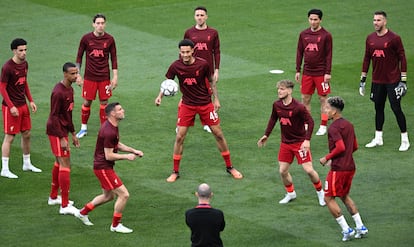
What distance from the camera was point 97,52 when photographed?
21.1m

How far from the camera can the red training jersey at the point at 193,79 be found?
60.3 ft

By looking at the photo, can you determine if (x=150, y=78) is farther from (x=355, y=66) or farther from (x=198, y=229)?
(x=198, y=229)

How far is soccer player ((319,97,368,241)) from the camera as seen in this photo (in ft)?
51.1

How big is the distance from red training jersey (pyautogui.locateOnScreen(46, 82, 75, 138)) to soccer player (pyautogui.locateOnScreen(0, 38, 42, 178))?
1884mm

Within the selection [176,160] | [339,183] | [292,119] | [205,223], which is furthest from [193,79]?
[205,223]

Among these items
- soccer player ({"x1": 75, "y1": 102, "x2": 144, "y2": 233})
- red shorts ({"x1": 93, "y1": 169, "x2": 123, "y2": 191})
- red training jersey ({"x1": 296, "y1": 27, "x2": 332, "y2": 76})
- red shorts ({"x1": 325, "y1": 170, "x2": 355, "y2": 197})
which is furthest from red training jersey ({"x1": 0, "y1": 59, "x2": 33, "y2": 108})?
red shorts ({"x1": 325, "y1": 170, "x2": 355, "y2": 197})

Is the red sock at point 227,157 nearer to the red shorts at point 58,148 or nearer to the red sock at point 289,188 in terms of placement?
the red sock at point 289,188

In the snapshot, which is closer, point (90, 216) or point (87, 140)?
point (90, 216)

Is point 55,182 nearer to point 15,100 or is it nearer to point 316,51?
point 15,100

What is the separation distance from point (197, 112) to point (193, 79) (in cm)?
68

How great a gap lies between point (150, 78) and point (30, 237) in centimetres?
1007

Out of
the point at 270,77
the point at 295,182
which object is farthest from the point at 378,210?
the point at 270,77

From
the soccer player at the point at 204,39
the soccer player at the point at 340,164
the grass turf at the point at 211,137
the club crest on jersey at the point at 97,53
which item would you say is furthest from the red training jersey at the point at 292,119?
the club crest on jersey at the point at 97,53

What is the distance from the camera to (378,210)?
17.0m
